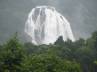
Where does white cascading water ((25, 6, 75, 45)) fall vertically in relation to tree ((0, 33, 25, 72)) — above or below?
above

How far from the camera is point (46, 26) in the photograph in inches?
1747

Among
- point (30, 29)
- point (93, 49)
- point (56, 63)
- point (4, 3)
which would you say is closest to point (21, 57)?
point (56, 63)

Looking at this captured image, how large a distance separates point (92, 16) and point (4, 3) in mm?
12254

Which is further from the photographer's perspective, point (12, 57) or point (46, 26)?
point (46, 26)

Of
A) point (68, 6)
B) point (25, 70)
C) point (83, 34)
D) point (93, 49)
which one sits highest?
point (68, 6)

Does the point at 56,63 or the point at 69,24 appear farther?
the point at 69,24

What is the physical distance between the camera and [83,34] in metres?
45.9

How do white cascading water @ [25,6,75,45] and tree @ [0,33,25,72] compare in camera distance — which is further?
white cascading water @ [25,6,75,45]

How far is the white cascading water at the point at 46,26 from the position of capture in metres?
44.0

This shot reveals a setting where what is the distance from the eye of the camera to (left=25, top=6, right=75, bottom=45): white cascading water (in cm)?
4397

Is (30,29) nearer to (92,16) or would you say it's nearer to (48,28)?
(48,28)

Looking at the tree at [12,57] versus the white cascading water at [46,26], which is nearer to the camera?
the tree at [12,57]

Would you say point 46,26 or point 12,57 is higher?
point 46,26

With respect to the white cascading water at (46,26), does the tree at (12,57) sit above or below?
below
